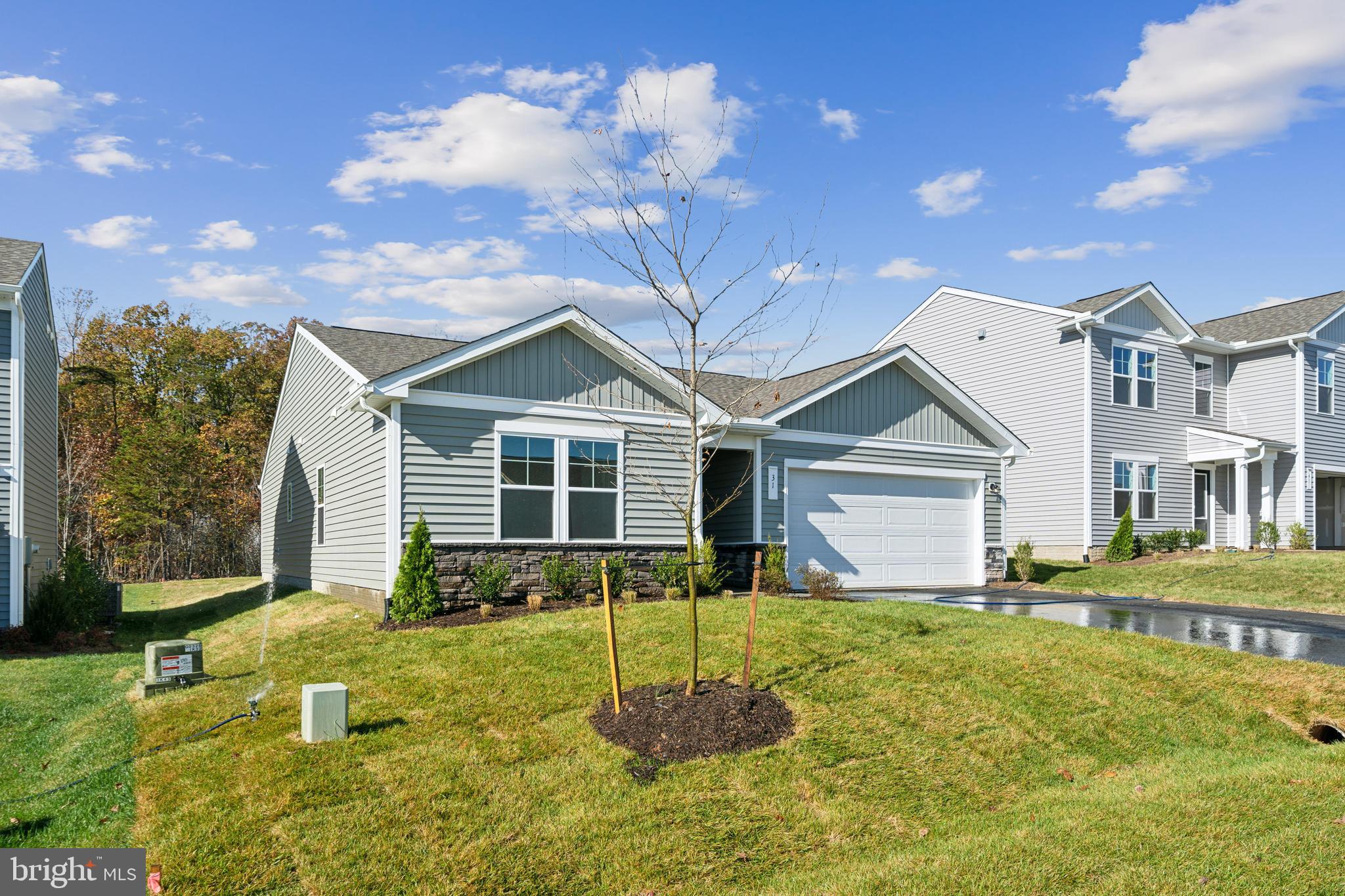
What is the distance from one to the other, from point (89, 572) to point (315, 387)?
501cm

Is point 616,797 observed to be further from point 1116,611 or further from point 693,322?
point 1116,611

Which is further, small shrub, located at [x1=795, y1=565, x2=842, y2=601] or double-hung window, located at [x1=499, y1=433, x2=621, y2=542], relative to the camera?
small shrub, located at [x1=795, y1=565, x2=842, y2=601]

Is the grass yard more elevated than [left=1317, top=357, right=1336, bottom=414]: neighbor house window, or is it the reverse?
[left=1317, top=357, right=1336, bottom=414]: neighbor house window

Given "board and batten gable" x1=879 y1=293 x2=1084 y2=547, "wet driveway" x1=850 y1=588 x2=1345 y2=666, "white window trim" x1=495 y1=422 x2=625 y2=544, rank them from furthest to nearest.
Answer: "board and batten gable" x1=879 y1=293 x2=1084 y2=547 < "white window trim" x1=495 y1=422 x2=625 y2=544 < "wet driveway" x1=850 y1=588 x2=1345 y2=666

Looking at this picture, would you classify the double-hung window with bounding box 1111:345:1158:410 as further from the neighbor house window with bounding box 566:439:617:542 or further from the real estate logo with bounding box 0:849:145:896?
the real estate logo with bounding box 0:849:145:896

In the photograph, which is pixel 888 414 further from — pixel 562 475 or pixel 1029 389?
pixel 1029 389

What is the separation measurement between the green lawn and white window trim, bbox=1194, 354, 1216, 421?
190 inches

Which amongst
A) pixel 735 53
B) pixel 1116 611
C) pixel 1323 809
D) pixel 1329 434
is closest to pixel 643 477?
pixel 735 53

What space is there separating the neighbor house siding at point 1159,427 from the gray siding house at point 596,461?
509 centimetres

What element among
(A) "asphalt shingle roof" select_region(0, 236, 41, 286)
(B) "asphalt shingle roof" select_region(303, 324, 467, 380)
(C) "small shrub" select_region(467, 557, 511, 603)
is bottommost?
(C) "small shrub" select_region(467, 557, 511, 603)

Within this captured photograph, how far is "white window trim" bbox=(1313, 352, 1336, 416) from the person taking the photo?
85.4 feet

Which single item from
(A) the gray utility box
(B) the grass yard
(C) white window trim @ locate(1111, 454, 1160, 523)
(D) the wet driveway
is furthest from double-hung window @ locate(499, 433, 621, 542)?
(C) white window trim @ locate(1111, 454, 1160, 523)

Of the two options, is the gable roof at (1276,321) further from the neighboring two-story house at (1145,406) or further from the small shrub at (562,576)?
the small shrub at (562,576)

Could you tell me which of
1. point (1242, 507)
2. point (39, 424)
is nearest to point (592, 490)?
point (39, 424)
